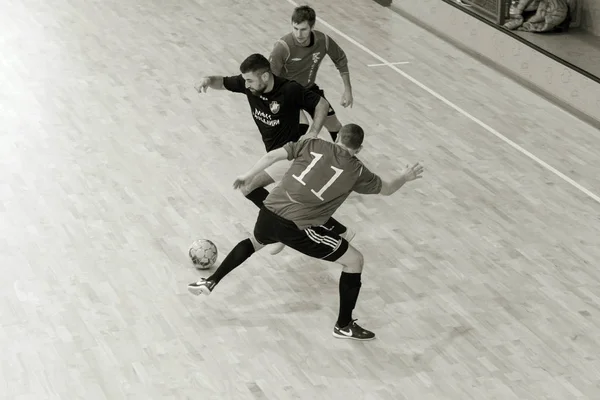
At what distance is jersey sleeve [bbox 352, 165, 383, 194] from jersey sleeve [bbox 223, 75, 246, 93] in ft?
5.26

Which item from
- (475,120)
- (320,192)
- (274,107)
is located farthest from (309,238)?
(475,120)

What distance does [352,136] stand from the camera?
289 inches

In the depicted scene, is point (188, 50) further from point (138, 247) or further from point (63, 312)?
point (63, 312)

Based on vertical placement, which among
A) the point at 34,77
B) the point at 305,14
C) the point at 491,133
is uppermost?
the point at 305,14

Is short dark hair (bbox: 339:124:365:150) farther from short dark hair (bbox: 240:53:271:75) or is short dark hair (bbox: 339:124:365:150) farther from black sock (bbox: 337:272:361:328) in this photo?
short dark hair (bbox: 240:53:271:75)

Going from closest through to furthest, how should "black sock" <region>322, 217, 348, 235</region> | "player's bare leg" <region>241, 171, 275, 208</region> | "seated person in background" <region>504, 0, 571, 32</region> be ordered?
"player's bare leg" <region>241, 171, 275, 208</region> → "black sock" <region>322, 217, 348, 235</region> → "seated person in background" <region>504, 0, 571, 32</region>

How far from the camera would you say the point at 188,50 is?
44.9 feet

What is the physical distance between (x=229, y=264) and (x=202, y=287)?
27 centimetres

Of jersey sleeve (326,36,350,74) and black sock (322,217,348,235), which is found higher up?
jersey sleeve (326,36,350,74)

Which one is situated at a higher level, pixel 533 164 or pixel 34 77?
pixel 533 164

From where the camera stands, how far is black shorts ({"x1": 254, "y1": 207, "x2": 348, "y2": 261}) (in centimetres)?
755

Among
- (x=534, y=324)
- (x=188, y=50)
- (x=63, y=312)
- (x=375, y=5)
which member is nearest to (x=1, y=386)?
(x=63, y=312)

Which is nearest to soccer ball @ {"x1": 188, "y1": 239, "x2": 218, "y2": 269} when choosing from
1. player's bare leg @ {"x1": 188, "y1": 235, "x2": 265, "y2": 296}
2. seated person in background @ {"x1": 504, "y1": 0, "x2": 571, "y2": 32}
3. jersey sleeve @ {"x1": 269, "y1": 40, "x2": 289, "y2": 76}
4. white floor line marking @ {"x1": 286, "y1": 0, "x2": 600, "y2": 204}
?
player's bare leg @ {"x1": 188, "y1": 235, "x2": 265, "y2": 296}

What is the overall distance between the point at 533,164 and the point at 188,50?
4.99 m
